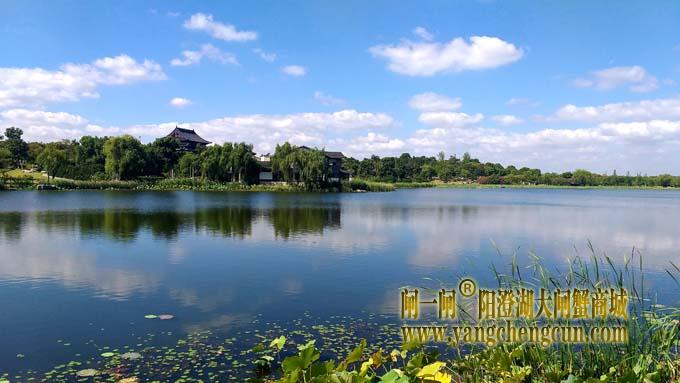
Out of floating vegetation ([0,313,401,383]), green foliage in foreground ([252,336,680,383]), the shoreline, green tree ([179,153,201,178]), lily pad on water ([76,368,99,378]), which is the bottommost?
floating vegetation ([0,313,401,383])

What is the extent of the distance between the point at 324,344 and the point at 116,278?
5.08m

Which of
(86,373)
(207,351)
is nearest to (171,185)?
(207,351)

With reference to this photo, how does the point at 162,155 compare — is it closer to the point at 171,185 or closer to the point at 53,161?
the point at 171,185

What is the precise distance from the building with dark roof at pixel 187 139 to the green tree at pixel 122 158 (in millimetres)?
8454

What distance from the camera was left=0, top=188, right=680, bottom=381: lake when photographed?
5664 millimetres

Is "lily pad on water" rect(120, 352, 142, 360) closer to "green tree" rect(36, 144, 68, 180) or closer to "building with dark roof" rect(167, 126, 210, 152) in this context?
"green tree" rect(36, 144, 68, 180)

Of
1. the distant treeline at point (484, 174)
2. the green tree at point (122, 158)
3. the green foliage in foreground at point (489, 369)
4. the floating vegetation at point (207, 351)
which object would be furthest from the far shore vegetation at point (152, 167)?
the green foliage in foreground at point (489, 369)

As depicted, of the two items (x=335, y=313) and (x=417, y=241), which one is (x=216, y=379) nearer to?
(x=335, y=313)

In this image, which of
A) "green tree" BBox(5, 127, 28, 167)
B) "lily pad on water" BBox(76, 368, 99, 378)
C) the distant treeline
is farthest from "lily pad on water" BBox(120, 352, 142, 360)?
the distant treeline

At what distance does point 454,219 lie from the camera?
21.6 meters

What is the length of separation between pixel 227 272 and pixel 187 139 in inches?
2138

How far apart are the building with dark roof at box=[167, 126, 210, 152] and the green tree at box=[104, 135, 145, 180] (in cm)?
845

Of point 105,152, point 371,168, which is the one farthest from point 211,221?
point 371,168

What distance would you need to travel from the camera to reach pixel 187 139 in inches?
2375
